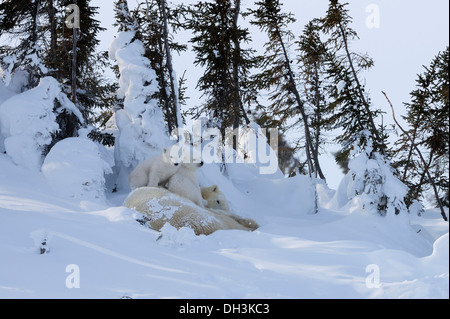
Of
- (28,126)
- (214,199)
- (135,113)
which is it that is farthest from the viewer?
(135,113)

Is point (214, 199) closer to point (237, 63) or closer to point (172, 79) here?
point (172, 79)

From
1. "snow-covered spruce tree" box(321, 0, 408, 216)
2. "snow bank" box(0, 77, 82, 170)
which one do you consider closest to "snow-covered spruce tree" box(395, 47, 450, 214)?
"snow-covered spruce tree" box(321, 0, 408, 216)

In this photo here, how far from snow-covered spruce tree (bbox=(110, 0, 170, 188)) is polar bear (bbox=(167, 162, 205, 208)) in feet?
5.92

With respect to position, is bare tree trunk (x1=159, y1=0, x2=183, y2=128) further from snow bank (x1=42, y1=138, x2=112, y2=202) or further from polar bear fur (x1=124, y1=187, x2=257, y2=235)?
polar bear fur (x1=124, y1=187, x2=257, y2=235)

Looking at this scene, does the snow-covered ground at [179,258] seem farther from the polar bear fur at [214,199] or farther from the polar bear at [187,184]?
the polar bear at [187,184]

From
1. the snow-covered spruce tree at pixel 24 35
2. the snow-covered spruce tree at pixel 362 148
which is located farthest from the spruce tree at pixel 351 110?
the snow-covered spruce tree at pixel 24 35

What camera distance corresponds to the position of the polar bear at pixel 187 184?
10.9m

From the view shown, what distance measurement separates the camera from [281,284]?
6.29m

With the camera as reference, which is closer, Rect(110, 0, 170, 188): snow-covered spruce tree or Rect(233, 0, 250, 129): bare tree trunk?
Rect(110, 0, 170, 188): snow-covered spruce tree

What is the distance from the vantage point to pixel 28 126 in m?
11.5

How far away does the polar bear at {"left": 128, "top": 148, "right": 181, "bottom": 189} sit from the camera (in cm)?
1108

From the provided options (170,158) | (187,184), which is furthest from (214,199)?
(170,158)

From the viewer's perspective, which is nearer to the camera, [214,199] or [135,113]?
[214,199]

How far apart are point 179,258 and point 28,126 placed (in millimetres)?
6038
